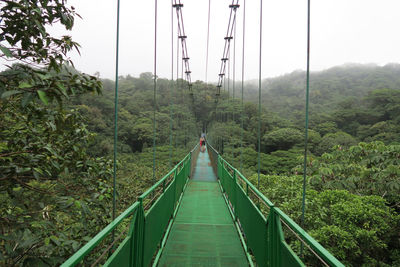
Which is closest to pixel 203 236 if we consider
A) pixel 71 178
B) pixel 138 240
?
pixel 138 240

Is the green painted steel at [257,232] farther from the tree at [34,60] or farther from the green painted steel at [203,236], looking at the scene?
the tree at [34,60]

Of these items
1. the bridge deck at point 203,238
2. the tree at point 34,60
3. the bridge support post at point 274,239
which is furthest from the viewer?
the bridge deck at point 203,238

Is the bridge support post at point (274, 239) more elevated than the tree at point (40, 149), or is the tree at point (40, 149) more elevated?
the tree at point (40, 149)

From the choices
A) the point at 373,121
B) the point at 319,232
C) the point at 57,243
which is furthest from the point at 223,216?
the point at 373,121

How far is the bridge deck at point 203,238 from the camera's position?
257 cm

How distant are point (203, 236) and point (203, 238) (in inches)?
2.5

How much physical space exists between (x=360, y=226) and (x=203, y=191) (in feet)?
11.4

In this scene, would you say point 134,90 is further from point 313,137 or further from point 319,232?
point 319,232

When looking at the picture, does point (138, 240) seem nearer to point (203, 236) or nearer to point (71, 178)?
point (71, 178)

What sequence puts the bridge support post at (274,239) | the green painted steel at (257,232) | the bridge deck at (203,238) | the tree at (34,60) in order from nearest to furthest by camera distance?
1. the tree at (34,60)
2. the bridge support post at (274,239)
3. the green painted steel at (257,232)
4. the bridge deck at (203,238)

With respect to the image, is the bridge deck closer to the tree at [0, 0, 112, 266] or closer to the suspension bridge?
the suspension bridge

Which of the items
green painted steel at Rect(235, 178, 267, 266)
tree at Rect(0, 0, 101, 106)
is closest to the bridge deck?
green painted steel at Rect(235, 178, 267, 266)

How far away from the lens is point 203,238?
3.16 m

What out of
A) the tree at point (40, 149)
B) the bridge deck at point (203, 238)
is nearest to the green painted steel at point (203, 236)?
the bridge deck at point (203, 238)
